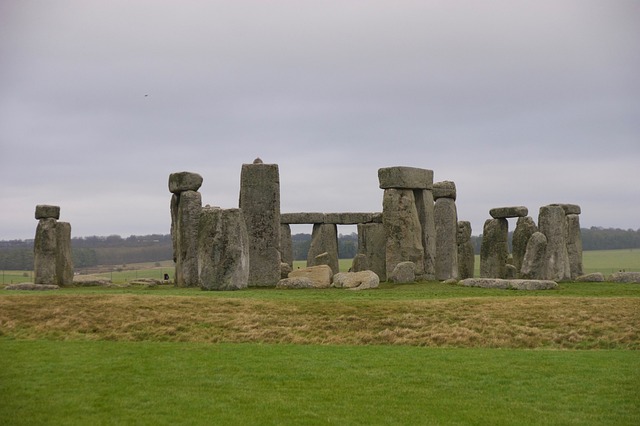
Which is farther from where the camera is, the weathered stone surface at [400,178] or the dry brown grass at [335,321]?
the weathered stone surface at [400,178]

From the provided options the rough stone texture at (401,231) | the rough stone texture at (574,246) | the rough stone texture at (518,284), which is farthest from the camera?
the rough stone texture at (574,246)

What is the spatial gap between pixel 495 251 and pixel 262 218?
9.74 meters

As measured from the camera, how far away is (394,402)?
460 inches

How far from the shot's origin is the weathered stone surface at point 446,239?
31078 mm

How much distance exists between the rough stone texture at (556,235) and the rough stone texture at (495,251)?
2395 mm

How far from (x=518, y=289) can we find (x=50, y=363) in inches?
545

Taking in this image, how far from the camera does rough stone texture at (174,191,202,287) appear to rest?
27.2 meters

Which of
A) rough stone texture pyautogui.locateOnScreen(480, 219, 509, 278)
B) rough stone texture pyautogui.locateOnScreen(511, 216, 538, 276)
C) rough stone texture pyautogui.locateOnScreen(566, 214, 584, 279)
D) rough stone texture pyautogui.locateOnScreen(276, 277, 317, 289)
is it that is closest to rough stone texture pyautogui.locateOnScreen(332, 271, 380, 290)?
rough stone texture pyautogui.locateOnScreen(276, 277, 317, 289)

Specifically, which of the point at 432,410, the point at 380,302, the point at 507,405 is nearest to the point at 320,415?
the point at 432,410

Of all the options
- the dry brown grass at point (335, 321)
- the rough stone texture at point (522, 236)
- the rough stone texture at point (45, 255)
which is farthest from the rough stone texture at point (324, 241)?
the dry brown grass at point (335, 321)

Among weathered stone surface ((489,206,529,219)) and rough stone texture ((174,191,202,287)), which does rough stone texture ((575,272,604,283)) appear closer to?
weathered stone surface ((489,206,529,219))

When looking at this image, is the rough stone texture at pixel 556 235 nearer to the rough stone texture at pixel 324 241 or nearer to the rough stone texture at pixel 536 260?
the rough stone texture at pixel 536 260

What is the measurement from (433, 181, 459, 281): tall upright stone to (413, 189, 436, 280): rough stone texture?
72 centimetres

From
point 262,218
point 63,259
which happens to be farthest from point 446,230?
point 63,259
